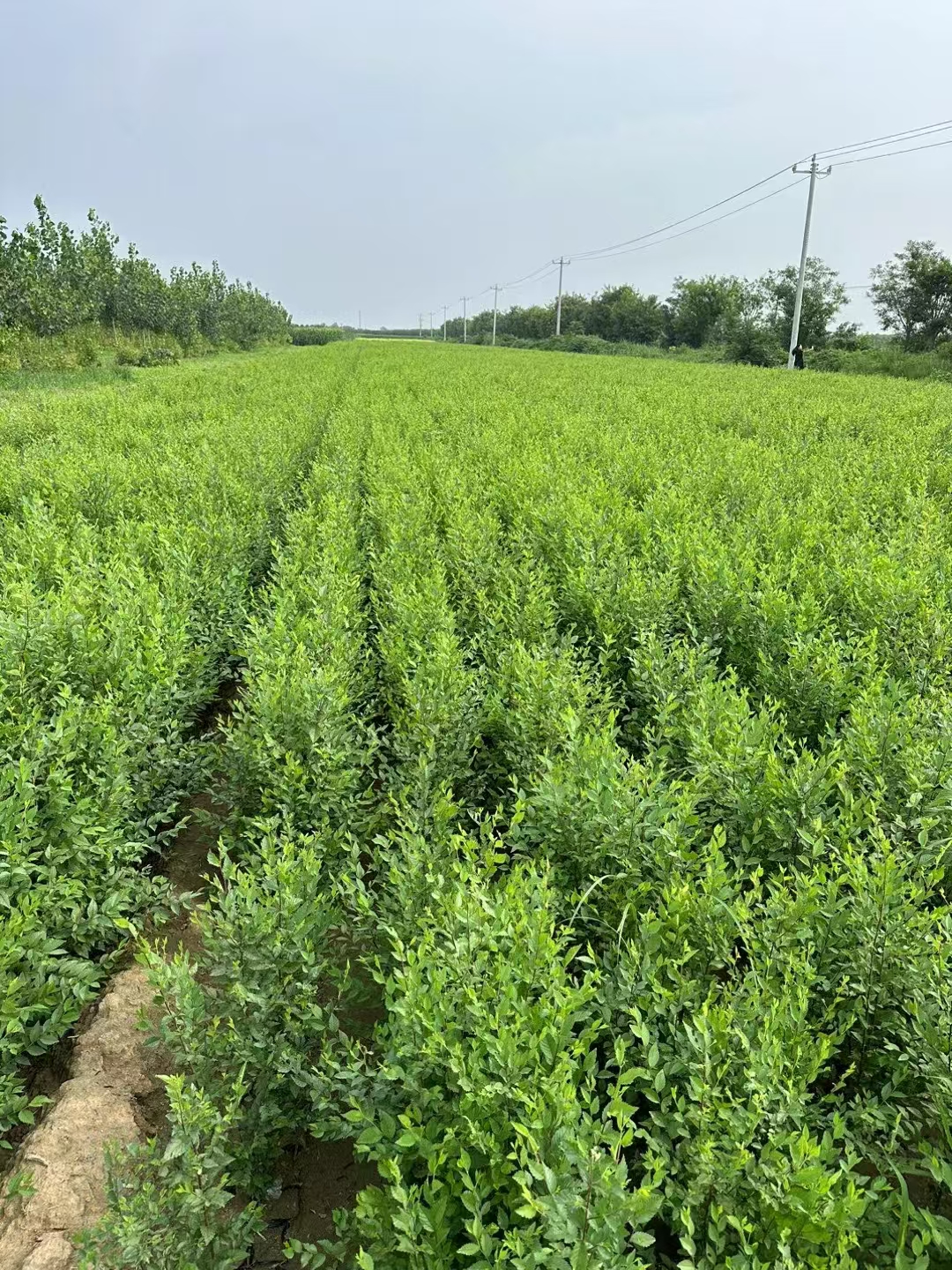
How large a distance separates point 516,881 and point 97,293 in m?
39.6

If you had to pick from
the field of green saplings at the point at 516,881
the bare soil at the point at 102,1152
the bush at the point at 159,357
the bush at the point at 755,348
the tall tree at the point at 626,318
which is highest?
the tall tree at the point at 626,318

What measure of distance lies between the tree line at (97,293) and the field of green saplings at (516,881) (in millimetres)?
25755

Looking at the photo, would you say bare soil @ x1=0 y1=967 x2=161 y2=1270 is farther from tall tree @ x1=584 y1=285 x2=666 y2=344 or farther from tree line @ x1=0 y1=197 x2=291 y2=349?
tall tree @ x1=584 y1=285 x2=666 y2=344

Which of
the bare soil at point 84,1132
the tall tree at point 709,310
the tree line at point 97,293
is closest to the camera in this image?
the bare soil at point 84,1132

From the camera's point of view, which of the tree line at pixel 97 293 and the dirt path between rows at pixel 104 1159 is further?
the tree line at pixel 97 293

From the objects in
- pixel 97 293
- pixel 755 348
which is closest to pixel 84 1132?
pixel 97 293

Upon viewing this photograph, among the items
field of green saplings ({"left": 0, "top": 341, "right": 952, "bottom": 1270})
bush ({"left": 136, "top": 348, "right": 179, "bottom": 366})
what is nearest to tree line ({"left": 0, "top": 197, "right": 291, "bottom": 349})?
bush ({"left": 136, "top": 348, "right": 179, "bottom": 366})

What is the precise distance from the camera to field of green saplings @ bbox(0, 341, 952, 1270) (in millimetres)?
1715

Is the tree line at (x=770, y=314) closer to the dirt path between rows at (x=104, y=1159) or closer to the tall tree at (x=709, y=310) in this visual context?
the tall tree at (x=709, y=310)

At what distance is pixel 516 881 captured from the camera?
89.3 inches

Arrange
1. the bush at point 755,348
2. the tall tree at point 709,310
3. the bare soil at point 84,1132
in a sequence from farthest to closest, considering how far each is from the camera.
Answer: the tall tree at point 709,310
the bush at point 755,348
the bare soil at point 84,1132

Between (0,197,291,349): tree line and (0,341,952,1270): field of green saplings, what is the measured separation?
25755 millimetres

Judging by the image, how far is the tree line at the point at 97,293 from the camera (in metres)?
26.2

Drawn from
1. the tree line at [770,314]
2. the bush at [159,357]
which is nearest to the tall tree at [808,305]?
the tree line at [770,314]
